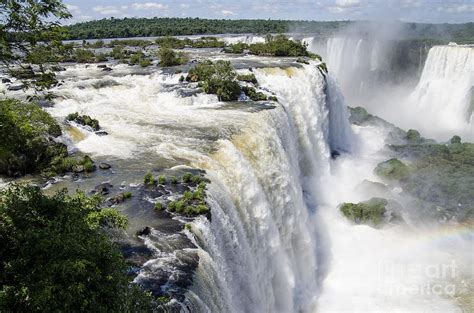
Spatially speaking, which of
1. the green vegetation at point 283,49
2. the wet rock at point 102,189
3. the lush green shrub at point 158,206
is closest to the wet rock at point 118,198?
the wet rock at point 102,189

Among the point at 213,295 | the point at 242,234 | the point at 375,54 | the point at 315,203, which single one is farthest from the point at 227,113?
the point at 375,54

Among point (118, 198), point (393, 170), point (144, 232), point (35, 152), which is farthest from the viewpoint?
point (393, 170)

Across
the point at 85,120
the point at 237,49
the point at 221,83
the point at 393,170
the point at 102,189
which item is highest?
the point at 85,120

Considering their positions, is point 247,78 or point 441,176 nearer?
point 247,78

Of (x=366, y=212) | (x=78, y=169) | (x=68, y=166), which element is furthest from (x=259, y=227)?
(x=366, y=212)

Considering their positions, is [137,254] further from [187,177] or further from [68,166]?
[68,166]

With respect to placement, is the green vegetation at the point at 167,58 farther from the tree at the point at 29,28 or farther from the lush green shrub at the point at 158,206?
the tree at the point at 29,28
